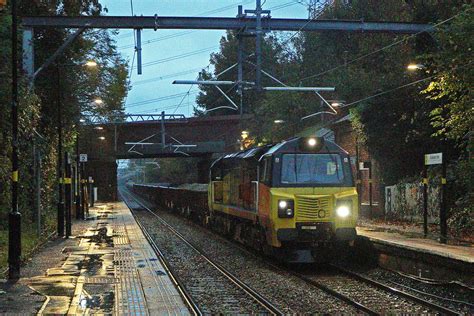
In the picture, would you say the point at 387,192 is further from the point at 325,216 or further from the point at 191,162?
the point at 191,162

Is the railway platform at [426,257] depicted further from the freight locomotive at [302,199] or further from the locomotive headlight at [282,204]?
the locomotive headlight at [282,204]

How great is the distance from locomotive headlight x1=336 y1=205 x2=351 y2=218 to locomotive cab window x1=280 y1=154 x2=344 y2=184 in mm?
679

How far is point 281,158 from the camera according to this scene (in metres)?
16.6

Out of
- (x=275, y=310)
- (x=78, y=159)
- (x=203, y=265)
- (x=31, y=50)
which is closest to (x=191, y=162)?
(x=78, y=159)

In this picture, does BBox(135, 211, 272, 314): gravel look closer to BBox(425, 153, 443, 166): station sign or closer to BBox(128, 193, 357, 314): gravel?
BBox(128, 193, 357, 314): gravel

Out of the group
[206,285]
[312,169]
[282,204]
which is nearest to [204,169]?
[312,169]

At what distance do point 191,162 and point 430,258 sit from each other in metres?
74.4

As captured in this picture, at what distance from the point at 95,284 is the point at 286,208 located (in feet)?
15.8

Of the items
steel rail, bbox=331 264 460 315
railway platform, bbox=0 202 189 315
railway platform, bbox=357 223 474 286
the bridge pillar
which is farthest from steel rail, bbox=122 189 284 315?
the bridge pillar

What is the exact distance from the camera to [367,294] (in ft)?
42.3

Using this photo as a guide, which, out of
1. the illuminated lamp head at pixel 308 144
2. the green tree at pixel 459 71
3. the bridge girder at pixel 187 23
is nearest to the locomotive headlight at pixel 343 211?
the illuminated lamp head at pixel 308 144

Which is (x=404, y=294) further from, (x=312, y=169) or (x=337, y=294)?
(x=312, y=169)

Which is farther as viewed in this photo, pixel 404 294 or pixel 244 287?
pixel 244 287

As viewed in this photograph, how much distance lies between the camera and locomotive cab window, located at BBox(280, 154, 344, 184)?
54.0 feet
